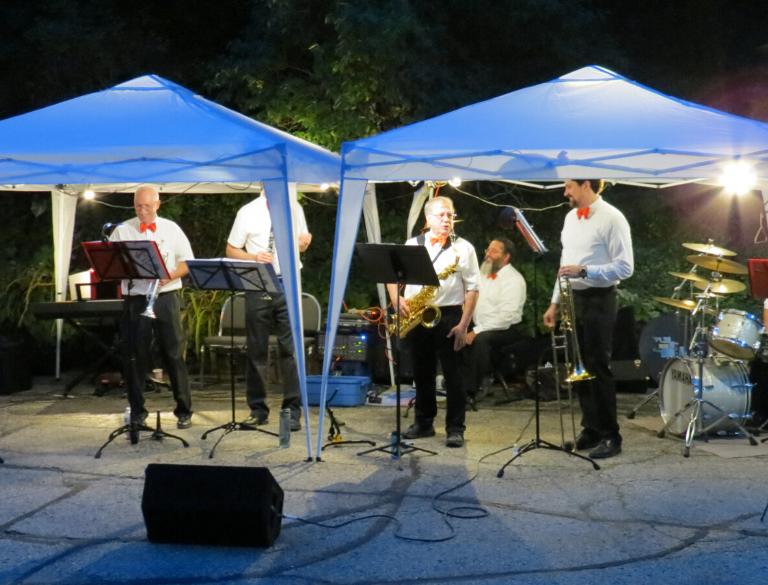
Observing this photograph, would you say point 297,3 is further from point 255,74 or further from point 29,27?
point 29,27

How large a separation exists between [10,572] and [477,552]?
222 cm

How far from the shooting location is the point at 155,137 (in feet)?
20.8

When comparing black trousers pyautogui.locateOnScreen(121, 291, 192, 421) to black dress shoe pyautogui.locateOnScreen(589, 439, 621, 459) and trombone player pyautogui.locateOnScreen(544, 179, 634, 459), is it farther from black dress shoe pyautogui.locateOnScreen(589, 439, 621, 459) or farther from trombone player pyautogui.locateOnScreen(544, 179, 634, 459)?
black dress shoe pyautogui.locateOnScreen(589, 439, 621, 459)

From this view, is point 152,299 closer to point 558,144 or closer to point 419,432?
point 419,432

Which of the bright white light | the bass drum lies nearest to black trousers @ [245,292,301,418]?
the bass drum

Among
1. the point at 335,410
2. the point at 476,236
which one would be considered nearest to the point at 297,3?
the point at 476,236

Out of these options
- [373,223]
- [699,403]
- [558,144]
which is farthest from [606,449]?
[373,223]

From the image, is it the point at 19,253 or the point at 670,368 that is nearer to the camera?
the point at 670,368

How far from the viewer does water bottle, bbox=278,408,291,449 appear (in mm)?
6980

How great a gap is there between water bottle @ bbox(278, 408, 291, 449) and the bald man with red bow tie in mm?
1183

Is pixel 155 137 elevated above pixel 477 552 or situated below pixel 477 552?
above

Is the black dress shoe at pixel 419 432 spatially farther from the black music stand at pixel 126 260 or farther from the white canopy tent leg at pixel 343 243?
the black music stand at pixel 126 260

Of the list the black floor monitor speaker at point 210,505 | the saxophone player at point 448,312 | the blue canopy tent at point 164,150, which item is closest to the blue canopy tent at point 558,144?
the blue canopy tent at point 164,150

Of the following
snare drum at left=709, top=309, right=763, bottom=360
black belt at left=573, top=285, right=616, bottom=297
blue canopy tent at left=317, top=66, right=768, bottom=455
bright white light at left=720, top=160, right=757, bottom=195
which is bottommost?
snare drum at left=709, top=309, right=763, bottom=360
